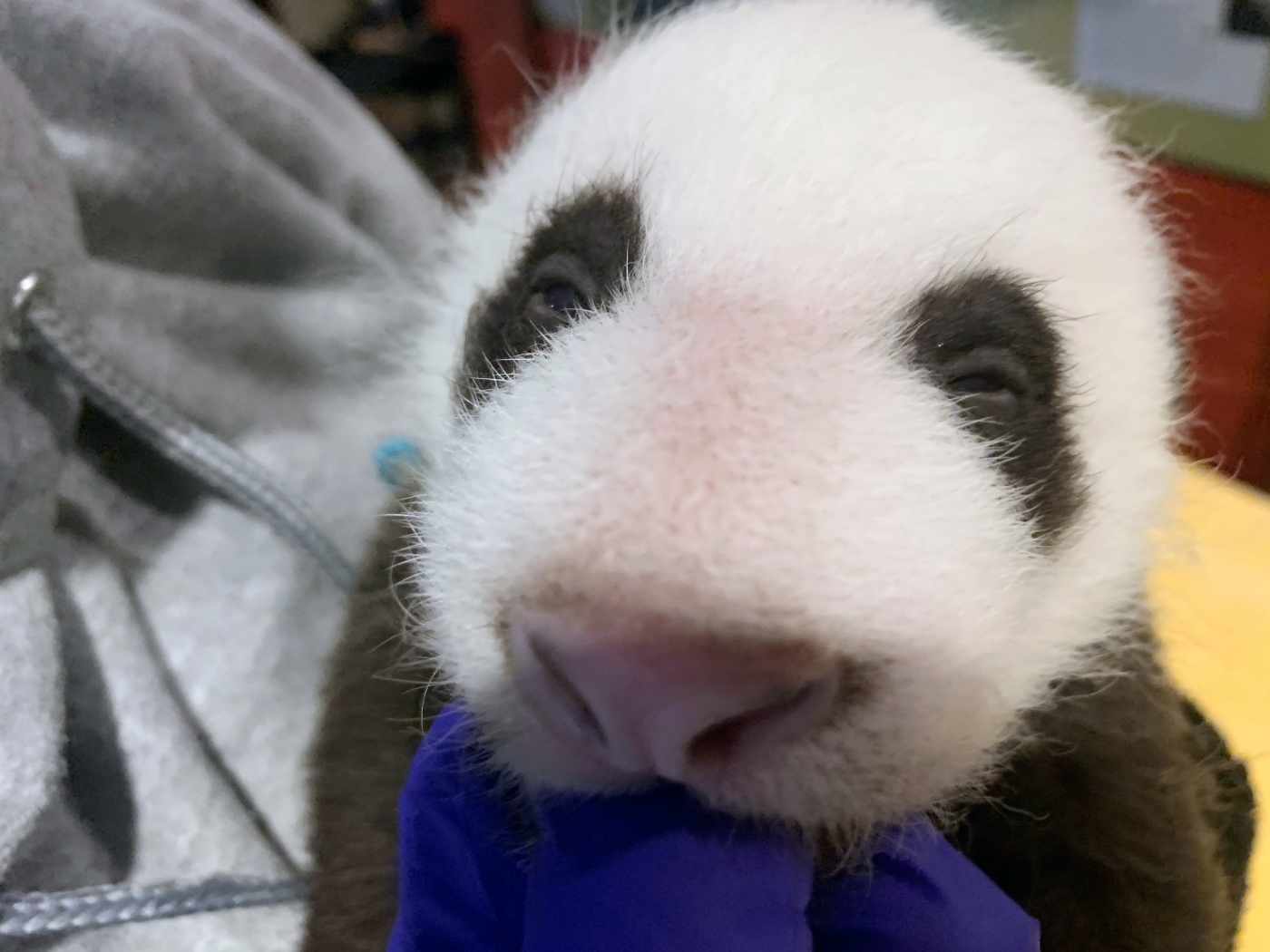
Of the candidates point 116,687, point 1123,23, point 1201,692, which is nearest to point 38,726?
point 116,687

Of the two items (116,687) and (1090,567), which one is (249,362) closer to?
(116,687)

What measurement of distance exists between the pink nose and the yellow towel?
0.52 meters

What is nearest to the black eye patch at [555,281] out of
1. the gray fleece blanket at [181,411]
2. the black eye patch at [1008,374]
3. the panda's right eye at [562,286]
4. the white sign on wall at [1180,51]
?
the panda's right eye at [562,286]

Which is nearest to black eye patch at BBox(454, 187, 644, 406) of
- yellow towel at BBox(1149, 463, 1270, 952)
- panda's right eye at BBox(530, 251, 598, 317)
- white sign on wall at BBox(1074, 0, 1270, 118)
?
panda's right eye at BBox(530, 251, 598, 317)

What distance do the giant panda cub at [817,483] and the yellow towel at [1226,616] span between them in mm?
127

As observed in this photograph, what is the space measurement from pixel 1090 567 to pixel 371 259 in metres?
0.82

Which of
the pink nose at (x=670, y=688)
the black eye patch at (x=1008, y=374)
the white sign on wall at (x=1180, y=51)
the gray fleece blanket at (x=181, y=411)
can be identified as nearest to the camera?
the pink nose at (x=670, y=688)

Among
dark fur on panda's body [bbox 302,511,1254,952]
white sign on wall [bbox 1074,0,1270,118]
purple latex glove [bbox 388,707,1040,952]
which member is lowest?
dark fur on panda's body [bbox 302,511,1254,952]

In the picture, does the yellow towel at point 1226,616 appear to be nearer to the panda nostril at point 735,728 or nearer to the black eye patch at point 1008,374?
the black eye patch at point 1008,374

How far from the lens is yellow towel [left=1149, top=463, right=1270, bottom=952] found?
82 cm

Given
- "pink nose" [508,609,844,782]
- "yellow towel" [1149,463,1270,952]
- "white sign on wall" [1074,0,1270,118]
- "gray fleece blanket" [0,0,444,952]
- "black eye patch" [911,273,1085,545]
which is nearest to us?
"pink nose" [508,609,844,782]

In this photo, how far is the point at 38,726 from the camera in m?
0.64

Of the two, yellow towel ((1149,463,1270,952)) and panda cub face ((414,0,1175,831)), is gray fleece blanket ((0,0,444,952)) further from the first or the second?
yellow towel ((1149,463,1270,952))

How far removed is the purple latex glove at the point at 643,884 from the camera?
453 millimetres
